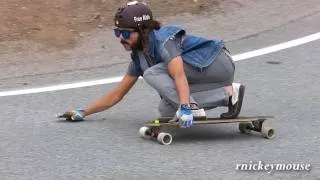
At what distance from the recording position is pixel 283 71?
25.9 feet

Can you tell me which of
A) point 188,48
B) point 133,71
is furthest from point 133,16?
point 133,71

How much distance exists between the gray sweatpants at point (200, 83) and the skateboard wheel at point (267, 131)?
0.35 metres

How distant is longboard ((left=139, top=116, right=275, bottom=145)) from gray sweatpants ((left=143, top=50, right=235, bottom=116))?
0.49 ft

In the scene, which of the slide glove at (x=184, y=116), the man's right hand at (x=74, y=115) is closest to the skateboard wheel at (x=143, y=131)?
the slide glove at (x=184, y=116)

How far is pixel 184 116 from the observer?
5.27 meters

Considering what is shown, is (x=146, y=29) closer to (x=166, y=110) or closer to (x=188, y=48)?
(x=188, y=48)

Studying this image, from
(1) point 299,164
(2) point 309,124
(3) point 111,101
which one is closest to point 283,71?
(2) point 309,124

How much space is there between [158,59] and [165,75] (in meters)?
0.14

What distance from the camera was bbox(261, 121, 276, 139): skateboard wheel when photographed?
5.65 m

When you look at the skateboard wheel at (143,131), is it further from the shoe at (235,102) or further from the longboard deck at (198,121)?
the shoe at (235,102)

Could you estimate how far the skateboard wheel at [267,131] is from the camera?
5.65 meters

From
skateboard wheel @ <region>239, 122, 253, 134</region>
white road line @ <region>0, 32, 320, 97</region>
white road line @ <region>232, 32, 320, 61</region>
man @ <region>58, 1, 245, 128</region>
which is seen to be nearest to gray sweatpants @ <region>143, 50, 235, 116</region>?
man @ <region>58, 1, 245, 128</region>

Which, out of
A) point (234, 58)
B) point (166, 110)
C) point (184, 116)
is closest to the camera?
point (184, 116)

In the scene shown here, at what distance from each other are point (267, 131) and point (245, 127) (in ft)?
0.73
